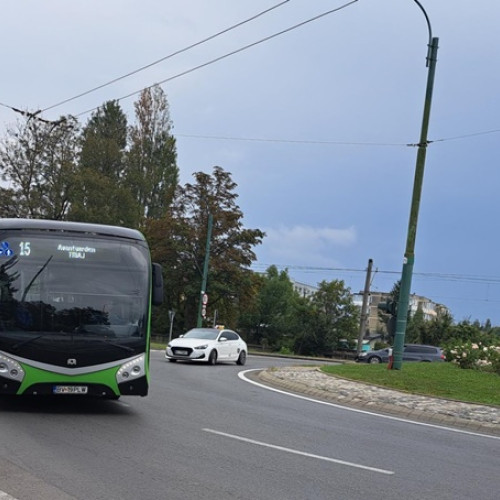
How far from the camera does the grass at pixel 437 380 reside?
17306 mm

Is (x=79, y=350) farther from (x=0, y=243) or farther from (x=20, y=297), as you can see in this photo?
(x=0, y=243)

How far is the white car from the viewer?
26.4 m

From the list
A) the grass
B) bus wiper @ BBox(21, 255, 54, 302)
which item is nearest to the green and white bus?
bus wiper @ BBox(21, 255, 54, 302)

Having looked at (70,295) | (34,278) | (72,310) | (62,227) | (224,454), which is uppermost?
(62,227)

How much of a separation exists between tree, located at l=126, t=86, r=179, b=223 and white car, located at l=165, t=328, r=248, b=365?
38243mm

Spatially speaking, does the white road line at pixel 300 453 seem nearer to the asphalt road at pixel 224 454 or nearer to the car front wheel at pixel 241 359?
the asphalt road at pixel 224 454

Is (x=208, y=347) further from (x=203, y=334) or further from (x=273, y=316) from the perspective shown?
(x=273, y=316)

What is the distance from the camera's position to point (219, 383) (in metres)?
18.9

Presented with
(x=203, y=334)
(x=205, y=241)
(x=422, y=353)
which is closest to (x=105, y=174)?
(x=205, y=241)

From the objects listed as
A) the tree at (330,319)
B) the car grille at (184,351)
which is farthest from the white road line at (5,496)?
the tree at (330,319)

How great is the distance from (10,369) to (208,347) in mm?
16455

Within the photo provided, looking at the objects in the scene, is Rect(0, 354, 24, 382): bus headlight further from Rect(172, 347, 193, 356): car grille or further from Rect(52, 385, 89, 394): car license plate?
Rect(172, 347, 193, 356): car grille

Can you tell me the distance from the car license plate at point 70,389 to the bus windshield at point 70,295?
38 centimetres

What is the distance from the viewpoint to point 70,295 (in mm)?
11031
